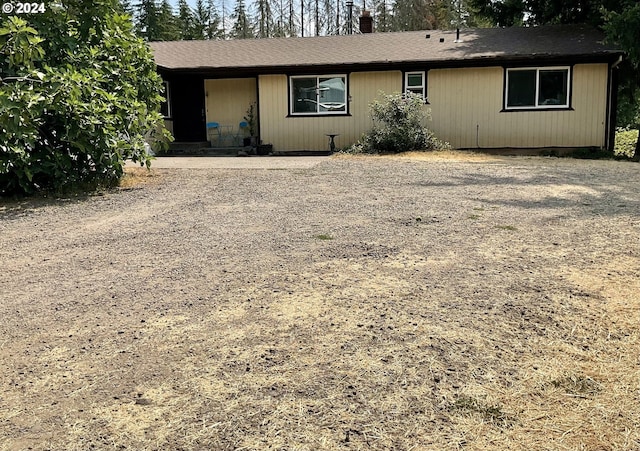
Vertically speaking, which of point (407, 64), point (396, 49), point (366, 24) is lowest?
point (407, 64)

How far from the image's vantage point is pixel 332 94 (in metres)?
16.6

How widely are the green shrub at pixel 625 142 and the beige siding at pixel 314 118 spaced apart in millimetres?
8647

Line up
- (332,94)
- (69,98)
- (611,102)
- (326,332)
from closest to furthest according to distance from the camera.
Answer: (326,332) → (69,98) → (611,102) → (332,94)

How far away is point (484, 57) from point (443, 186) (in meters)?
8.19

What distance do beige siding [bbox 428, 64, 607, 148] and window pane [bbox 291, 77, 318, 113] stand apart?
11.0 ft

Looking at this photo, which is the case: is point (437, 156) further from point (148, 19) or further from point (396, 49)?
point (148, 19)

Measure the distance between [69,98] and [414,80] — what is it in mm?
10734

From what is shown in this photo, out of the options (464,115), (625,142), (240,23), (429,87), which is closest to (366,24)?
(429,87)

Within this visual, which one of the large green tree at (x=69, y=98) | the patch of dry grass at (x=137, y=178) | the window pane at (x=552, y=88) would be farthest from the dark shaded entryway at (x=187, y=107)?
the window pane at (x=552, y=88)

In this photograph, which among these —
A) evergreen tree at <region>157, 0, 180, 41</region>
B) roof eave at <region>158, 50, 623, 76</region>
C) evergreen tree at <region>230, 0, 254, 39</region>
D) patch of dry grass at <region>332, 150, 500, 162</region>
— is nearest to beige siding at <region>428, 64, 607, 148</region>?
roof eave at <region>158, 50, 623, 76</region>

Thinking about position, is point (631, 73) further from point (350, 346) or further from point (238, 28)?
point (238, 28)

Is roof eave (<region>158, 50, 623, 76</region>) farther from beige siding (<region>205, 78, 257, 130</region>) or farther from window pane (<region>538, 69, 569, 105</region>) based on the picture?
beige siding (<region>205, 78, 257, 130</region>)

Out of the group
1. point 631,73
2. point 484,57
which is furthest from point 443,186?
point 631,73

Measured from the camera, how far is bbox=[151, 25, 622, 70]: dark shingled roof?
50.4 ft
